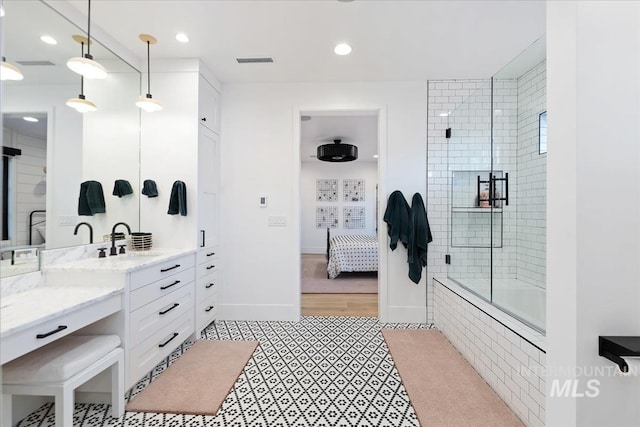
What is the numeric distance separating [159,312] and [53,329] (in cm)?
76

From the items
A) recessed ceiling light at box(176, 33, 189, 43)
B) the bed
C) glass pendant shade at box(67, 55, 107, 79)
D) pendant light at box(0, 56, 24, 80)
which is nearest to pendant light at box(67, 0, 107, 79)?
glass pendant shade at box(67, 55, 107, 79)

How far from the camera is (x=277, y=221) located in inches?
123

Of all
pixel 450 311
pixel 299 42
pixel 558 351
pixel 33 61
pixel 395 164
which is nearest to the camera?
pixel 558 351

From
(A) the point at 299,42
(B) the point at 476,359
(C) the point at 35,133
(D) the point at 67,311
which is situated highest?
(A) the point at 299,42

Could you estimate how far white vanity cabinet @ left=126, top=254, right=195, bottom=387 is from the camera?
5.89 ft

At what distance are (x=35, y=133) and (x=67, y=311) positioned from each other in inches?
50.8

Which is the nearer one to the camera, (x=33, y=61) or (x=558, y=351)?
(x=558, y=351)

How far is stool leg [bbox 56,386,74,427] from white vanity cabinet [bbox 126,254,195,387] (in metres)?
0.42

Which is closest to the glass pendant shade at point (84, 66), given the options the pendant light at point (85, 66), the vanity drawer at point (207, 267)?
the pendant light at point (85, 66)

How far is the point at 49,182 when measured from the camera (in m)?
1.88

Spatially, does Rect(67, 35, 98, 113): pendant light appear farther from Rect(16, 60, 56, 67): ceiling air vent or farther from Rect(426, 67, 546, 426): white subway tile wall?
Rect(426, 67, 546, 426): white subway tile wall

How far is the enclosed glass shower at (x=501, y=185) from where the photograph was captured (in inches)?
95.6

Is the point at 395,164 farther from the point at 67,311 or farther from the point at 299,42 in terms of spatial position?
the point at 67,311

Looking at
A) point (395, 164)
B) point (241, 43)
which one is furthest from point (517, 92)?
point (241, 43)
